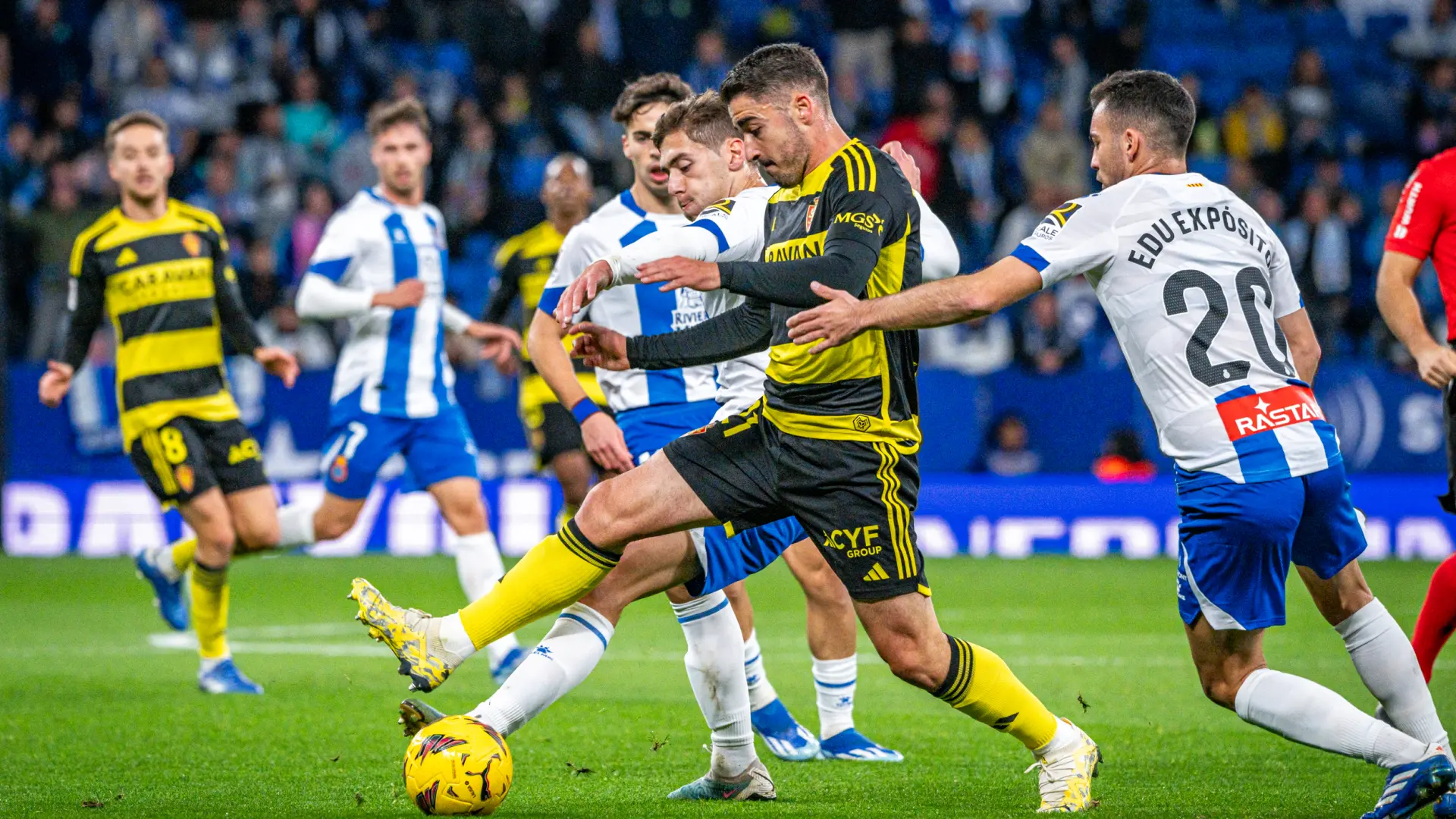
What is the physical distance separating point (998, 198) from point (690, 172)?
12.1m

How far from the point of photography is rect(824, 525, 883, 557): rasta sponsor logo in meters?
4.70

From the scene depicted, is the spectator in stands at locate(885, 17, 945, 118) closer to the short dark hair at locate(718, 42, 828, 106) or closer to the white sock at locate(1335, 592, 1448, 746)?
the short dark hair at locate(718, 42, 828, 106)

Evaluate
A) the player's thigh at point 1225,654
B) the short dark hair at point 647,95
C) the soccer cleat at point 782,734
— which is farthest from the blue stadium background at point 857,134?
the player's thigh at point 1225,654

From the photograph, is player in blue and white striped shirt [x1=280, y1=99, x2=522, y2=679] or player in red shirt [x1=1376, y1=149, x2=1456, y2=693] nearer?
player in red shirt [x1=1376, y1=149, x2=1456, y2=693]

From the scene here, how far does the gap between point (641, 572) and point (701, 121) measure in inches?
62.3

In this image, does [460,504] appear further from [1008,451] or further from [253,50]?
[253,50]

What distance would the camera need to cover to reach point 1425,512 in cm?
1330

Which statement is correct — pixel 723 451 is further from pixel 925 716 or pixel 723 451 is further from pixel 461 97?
pixel 461 97

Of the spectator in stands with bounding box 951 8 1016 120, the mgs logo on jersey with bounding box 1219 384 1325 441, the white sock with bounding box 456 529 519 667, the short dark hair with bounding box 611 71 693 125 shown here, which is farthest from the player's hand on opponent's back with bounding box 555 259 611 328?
the spectator in stands with bounding box 951 8 1016 120

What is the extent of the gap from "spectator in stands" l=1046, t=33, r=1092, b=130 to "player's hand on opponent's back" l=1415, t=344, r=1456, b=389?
1244cm

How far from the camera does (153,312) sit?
8000 millimetres

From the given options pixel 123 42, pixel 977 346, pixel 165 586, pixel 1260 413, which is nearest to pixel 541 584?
pixel 1260 413

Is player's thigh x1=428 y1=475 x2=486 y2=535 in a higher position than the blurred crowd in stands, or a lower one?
lower

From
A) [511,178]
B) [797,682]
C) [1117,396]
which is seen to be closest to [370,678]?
[797,682]
